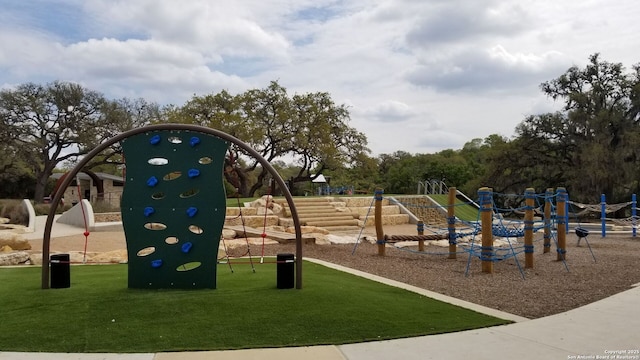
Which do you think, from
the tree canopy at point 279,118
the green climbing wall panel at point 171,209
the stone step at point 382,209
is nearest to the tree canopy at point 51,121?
the tree canopy at point 279,118

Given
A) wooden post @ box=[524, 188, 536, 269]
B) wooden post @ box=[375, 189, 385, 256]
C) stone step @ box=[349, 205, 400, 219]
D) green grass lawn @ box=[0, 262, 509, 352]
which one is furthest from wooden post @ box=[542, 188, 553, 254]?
stone step @ box=[349, 205, 400, 219]

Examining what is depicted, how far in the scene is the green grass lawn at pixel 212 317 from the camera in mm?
4789

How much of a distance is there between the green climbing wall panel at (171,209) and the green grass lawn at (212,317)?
31 cm

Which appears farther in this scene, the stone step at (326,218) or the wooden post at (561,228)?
the stone step at (326,218)

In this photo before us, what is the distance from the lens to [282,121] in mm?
35688

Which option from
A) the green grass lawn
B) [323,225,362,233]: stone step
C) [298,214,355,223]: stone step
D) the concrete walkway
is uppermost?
[298,214,355,223]: stone step

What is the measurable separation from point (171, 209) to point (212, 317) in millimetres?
2012

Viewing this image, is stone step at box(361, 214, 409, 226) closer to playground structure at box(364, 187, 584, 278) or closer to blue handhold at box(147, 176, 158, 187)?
playground structure at box(364, 187, 584, 278)

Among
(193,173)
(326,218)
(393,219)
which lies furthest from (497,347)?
(393,219)

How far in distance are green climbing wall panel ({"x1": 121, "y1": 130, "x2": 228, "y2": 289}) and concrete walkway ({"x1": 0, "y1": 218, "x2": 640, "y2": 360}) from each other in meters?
2.58

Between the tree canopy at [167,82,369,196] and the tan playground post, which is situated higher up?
the tree canopy at [167,82,369,196]

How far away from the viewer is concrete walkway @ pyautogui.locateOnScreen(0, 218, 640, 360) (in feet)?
14.5

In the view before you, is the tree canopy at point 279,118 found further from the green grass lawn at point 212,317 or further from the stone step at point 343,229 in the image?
the green grass lawn at point 212,317

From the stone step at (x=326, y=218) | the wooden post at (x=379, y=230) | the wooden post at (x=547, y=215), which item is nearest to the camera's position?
the wooden post at (x=547, y=215)
